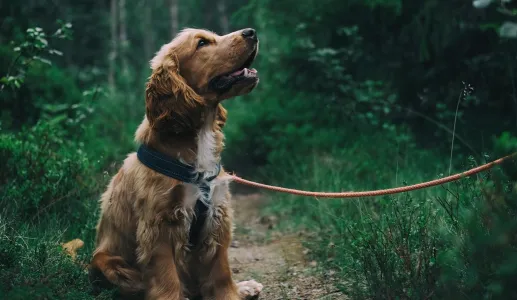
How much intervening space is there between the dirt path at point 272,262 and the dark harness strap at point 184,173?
781mm

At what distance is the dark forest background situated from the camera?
10.2ft

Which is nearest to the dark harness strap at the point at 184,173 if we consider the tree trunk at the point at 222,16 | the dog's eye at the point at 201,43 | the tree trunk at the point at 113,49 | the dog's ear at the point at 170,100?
the dog's ear at the point at 170,100

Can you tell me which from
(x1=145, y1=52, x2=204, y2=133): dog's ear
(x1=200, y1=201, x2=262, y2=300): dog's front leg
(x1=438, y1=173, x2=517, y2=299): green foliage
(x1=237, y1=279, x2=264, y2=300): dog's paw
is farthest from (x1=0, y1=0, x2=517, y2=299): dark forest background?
(x1=145, y1=52, x2=204, y2=133): dog's ear

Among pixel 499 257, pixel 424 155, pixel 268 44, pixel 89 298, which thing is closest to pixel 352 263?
pixel 499 257

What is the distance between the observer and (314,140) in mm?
7316

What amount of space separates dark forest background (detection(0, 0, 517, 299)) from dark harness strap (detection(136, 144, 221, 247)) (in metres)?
0.82

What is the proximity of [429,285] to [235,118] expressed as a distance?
7111mm

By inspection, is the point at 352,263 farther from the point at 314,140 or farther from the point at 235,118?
the point at 235,118

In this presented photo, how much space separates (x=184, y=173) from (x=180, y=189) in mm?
106

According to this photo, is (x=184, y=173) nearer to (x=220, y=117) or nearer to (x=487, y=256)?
(x=220, y=117)

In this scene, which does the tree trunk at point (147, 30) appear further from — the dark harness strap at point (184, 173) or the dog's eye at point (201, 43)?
the dark harness strap at point (184, 173)

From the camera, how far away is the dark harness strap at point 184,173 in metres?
3.54

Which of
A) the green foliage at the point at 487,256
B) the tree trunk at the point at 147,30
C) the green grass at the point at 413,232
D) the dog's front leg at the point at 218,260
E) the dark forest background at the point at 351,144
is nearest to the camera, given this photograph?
the green foliage at the point at 487,256

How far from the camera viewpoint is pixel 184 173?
3543 millimetres
